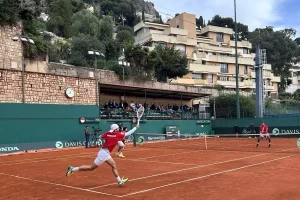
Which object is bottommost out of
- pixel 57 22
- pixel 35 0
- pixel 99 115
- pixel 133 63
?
pixel 99 115

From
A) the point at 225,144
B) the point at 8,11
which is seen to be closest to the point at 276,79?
the point at 225,144

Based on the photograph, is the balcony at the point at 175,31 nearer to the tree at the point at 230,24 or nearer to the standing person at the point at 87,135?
the tree at the point at 230,24

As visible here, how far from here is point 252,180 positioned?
1067cm

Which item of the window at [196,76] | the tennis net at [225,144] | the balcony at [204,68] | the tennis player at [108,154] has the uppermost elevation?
the balcony at [204,68]

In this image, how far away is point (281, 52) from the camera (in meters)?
91.1

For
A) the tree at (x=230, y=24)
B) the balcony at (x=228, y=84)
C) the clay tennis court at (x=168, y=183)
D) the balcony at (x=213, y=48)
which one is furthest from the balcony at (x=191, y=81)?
the clay tennis court at (x=168, y=183)

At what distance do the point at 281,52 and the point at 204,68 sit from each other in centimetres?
3220

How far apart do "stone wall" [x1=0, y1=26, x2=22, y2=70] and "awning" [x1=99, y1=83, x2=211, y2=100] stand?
28.3 feet

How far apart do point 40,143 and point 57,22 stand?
159ft

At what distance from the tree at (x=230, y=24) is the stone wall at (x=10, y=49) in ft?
303

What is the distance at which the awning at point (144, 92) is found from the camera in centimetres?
3744

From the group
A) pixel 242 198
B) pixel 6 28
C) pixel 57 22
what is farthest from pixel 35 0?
pixel 57 22

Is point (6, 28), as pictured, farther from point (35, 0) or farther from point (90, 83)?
point (90, 83)

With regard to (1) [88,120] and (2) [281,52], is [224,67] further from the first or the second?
(1) [88,120]
